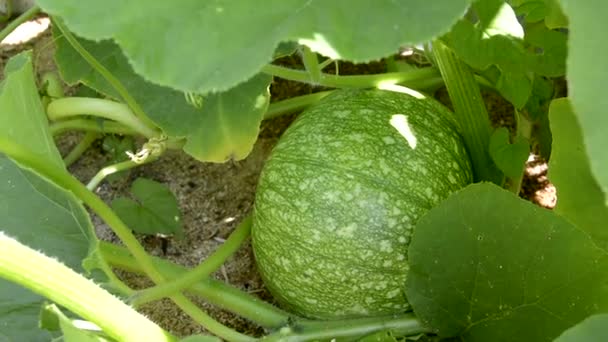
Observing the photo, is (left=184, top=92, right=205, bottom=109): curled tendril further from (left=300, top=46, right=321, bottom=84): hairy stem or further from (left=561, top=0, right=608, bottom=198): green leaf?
(left=561, top=0, right=608, bottom=198): green leaf

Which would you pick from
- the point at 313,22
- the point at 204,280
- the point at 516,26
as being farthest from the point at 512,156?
the point at 313,22

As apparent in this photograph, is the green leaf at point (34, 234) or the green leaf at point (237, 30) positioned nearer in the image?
the green leaf at point (237, 30)

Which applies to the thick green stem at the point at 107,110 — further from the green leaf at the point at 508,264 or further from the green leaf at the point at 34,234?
the green leaf at the point at 508,264

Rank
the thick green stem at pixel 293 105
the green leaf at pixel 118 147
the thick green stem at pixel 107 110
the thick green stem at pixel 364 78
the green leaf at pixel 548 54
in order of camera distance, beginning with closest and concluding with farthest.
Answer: the green leaf at pixel 548 54
the thick green stem at pixel 364 78
the thick green stem at pixel 107 110
the thick green stem at pixel 293 105
the green leaf at pixel 118 147

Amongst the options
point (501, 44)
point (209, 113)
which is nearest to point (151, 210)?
point (209, 113)

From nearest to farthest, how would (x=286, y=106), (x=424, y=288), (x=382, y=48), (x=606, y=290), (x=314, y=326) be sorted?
(x=382, y=48) → (x=606, y=290) → (x=424, y=288) → (x=314, y=326) → (x=286, y=106)

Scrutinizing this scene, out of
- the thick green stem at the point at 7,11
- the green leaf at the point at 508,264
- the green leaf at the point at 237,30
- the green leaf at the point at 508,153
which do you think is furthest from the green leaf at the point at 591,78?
the thick green stem at the point at 7,11

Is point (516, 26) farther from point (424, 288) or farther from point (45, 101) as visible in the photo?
point (45, 101)
